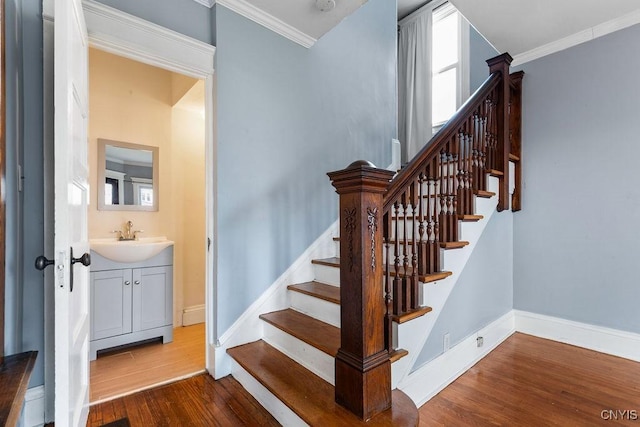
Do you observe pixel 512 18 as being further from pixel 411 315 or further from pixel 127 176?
pixel 127 176

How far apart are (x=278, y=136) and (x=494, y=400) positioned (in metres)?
2.27

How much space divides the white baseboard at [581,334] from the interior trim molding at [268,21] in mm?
3073

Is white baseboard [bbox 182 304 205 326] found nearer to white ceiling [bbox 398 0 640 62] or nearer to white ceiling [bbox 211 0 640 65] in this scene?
white ceiling [bbox 211 0 640 65]

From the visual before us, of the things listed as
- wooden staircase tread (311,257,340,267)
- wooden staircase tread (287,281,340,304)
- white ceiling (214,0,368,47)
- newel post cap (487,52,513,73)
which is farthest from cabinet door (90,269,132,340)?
newel post cap (487,52,513,73)

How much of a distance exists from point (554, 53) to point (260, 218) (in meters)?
2.85

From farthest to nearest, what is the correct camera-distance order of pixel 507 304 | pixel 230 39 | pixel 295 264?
1. pixel 507 304
2. pixel 295 264
3. pixel 230 39

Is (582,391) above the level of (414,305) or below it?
below

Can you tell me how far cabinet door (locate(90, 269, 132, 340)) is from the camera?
2.42 m

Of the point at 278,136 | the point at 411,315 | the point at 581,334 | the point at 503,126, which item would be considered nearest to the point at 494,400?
the point at 411,315

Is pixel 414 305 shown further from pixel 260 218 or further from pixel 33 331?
pixel 33 331

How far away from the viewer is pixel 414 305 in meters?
1.76

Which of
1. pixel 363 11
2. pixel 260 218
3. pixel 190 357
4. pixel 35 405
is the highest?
pixel 363 11

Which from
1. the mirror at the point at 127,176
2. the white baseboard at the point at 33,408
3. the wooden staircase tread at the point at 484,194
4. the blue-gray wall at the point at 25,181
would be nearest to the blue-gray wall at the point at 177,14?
the blue-gray wall at the point at 25,181

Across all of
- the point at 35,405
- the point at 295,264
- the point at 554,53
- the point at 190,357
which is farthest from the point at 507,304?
the point at 35,405
